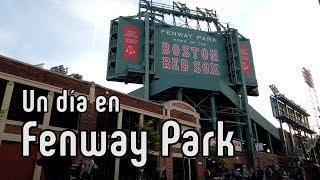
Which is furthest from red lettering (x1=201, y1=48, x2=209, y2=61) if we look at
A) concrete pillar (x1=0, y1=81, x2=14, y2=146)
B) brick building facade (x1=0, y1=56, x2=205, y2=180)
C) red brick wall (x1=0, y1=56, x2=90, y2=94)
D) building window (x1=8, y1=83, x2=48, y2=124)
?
concrete pillar (x1=0, y1=81, x2=14, y2=146)

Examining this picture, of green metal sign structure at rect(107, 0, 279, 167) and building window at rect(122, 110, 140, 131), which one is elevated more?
green metal sign structure at rect(107, 0, 279, 167)

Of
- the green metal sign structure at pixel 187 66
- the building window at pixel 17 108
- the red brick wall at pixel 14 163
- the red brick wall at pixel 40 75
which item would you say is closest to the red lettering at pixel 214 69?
the green metal sign structure at pixel 187 66

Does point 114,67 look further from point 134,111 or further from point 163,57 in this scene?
point 134,111

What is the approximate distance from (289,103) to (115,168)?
48104 mm

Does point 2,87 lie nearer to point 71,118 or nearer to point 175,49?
point 71,118

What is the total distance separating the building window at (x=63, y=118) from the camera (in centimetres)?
2239

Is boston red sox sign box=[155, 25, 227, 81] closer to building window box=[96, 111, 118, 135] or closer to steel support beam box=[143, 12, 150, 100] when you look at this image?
steel support beam box=[143, 12, 150, 100]

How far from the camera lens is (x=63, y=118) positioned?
22938 mm

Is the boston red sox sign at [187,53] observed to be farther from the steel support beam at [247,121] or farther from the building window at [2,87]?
the building window at [2,87]

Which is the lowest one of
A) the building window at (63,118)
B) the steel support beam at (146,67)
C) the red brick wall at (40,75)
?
the building window at (63,118)

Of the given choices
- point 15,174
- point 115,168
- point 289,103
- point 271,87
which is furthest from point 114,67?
point 289,103

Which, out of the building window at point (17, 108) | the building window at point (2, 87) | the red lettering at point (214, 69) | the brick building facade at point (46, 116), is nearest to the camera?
the brick building facade at point (46, 116)

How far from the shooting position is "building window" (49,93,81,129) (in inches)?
882

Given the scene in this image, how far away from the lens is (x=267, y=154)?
4950cm
